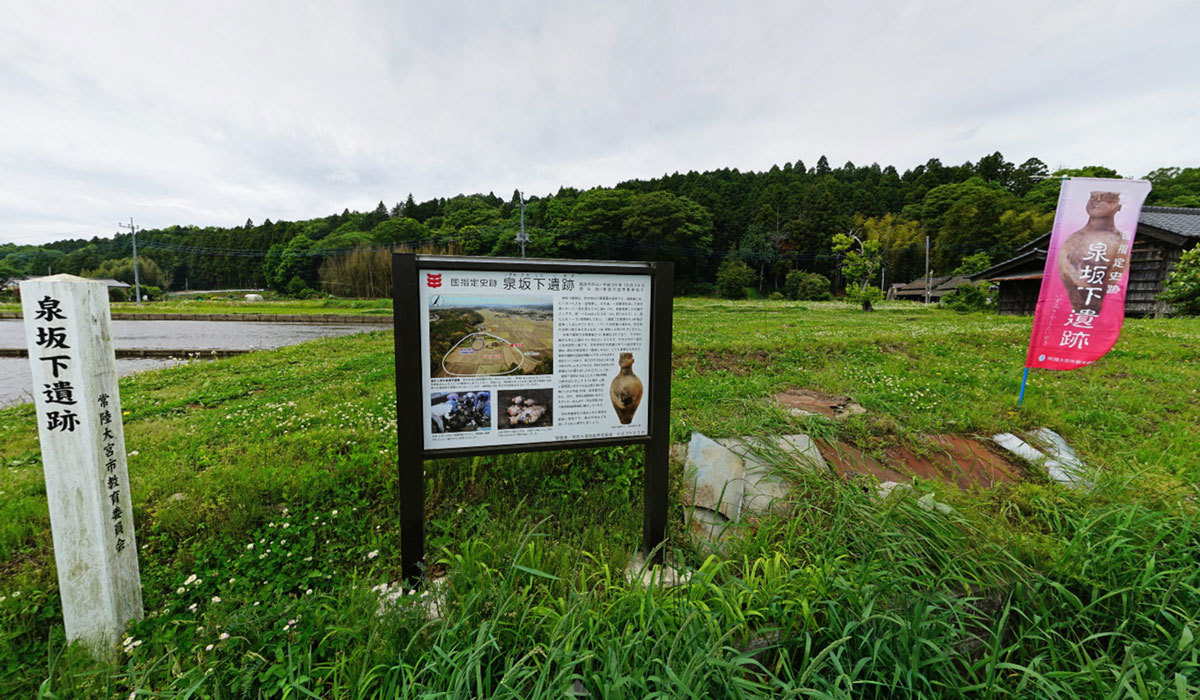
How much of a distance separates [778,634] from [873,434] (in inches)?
122

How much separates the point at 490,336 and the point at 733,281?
2025 inches

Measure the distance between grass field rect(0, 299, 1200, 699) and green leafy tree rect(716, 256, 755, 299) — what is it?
48.0m

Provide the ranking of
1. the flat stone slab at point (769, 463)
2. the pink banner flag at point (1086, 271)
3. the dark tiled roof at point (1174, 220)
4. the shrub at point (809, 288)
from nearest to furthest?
the flat stone slab at point (769, 463) → the pink banner flag at point (1086, 271) → the dark tiled roof at point (1174, 220) → the shrub at point (809, 288)

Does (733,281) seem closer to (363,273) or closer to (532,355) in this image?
(363,273)

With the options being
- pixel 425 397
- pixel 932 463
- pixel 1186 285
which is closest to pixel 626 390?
pixel 425 397

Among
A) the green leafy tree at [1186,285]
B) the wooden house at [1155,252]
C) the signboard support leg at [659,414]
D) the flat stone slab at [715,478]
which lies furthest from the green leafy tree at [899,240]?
the signboard support leg at [659,414]

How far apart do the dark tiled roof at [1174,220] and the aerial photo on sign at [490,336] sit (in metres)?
23.5

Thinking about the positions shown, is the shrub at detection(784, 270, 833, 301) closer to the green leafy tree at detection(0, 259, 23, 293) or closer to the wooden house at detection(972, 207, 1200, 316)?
the wooden house at detection(972, 207, 1200, 316)

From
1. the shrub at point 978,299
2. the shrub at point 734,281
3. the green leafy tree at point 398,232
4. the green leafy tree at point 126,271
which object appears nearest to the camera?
the shrub at point 978,299

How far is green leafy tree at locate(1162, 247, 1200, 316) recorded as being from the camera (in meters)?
14.5

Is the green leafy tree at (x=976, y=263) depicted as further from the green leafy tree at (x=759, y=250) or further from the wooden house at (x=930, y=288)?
the green leafy tree at (x=759, y=250)

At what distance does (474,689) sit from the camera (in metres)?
1.98

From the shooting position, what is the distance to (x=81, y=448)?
2.07 meters

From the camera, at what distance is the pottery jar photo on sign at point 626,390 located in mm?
2922
